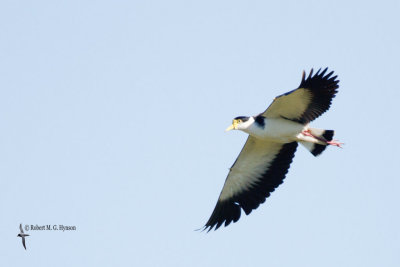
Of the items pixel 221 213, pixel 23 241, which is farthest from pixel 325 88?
pixel 23 241

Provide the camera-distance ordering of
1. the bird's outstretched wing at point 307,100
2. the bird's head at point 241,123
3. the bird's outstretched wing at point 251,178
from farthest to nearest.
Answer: the bird's outstretched wing at point 251,178
the bird's head at point 241,123
the bird's outstretched wing at point 307,100

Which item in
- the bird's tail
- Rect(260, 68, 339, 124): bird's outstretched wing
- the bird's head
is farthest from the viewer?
the bird's tail

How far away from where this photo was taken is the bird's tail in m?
17.5

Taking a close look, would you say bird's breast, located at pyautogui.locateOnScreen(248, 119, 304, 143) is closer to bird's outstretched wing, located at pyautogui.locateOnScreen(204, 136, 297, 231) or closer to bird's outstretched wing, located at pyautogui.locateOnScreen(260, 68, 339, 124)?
bird's outstretched wing, located at pyautogui.locateOnScreen(260, 68, 339, 124)

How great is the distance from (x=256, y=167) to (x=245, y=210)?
103 cm

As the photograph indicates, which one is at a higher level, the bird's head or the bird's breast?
the bird's head

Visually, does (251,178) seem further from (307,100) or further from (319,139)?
(307,100)

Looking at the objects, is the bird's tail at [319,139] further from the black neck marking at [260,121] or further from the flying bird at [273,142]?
the black neck marking at [260,121]

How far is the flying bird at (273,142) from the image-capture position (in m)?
16.8

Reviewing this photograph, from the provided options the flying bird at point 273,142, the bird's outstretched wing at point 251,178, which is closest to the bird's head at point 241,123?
the flying bird at point 273,142

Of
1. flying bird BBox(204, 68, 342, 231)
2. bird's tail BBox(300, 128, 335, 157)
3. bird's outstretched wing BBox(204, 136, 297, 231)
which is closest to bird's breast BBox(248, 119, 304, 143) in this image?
flying bird BBox(204, 68, 342, 231)

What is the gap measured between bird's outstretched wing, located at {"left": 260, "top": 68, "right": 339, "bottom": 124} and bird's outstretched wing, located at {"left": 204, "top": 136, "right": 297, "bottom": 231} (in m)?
0.97

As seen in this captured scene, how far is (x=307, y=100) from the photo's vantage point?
17.0 meters

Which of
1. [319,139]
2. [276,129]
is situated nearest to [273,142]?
[276,129]
